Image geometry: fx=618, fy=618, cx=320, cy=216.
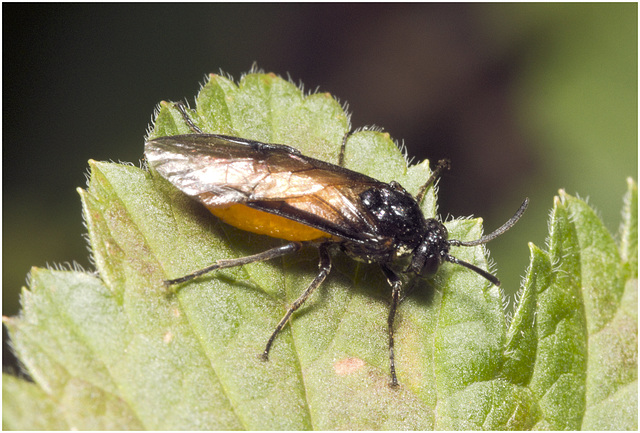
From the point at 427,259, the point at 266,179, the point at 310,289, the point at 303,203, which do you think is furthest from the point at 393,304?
the point at 266,179

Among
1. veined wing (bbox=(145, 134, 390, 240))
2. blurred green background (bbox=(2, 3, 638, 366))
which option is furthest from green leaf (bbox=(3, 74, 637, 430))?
blurred green background (bbox=(2, 3, 638, 366))

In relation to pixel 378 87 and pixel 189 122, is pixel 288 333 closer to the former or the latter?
pixel 189 122

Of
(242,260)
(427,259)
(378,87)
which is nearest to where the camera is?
(242,260)

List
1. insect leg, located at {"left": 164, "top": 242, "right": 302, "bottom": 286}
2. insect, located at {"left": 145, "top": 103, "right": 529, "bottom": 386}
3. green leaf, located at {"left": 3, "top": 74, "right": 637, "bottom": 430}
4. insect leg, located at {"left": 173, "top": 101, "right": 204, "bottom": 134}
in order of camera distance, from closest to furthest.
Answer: green leaf, located at {"left": 3, "top": 74, "right": 637, "bottom": 430} < insect leg, located at {"left": 164, "top": 242, "right": 302, "bottom": 286} < insect, located at {"left": 145, "top": 103, "right": 529, "bottom": 386} < insect leg, located at {"left": 173, "top": 101, "right": 204, "bottom": 134}

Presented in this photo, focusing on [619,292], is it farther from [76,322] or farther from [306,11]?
[306,11]

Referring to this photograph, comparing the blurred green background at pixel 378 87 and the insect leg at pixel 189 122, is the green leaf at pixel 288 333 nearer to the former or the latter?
the insect leg at pixel 189 122

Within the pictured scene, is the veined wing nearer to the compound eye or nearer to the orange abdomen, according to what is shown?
the orange abdomen

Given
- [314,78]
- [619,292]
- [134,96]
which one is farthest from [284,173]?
[314,78]

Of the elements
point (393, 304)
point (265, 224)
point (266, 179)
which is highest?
point (266, 179)
